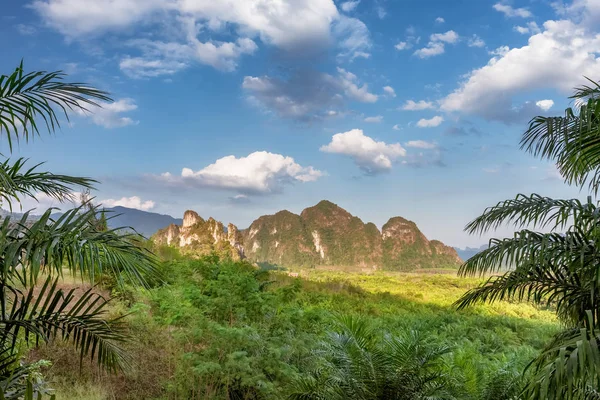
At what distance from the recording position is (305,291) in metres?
16.9

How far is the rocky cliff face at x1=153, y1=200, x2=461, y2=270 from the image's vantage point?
10019 centimetres

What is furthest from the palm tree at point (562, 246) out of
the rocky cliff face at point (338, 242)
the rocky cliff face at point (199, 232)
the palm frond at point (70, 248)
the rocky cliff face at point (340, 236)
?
the rocky cliff face at point (340, 236)

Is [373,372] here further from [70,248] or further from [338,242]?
[338,242]

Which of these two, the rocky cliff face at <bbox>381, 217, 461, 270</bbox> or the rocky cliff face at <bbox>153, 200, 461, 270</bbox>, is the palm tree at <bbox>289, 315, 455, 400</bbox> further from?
the rocky cliff face at <bbox>381, 217, 461, 270</bbox>

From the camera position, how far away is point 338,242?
365ft

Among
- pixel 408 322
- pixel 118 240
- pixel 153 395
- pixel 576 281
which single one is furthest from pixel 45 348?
pixel 408 322


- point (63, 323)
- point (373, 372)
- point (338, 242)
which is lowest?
point (373, 372)

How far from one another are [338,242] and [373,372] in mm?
107064

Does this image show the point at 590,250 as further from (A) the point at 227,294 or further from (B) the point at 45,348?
(B) the point at 45,348

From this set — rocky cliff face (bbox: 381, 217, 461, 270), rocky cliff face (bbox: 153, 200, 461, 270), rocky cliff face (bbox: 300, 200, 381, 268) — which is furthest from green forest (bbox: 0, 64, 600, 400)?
rocky cliff face (bbox: 300, 200, 381, 268)

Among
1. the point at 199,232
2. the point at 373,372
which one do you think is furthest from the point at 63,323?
the point at 199,232

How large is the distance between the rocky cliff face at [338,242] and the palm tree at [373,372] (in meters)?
86.6

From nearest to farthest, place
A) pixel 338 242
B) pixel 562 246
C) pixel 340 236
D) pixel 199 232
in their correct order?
pixel 562 246 < pixel 199 232 < pixel 338 242 < pixel 340 236

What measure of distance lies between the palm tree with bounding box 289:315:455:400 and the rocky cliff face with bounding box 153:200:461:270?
86563 mm
